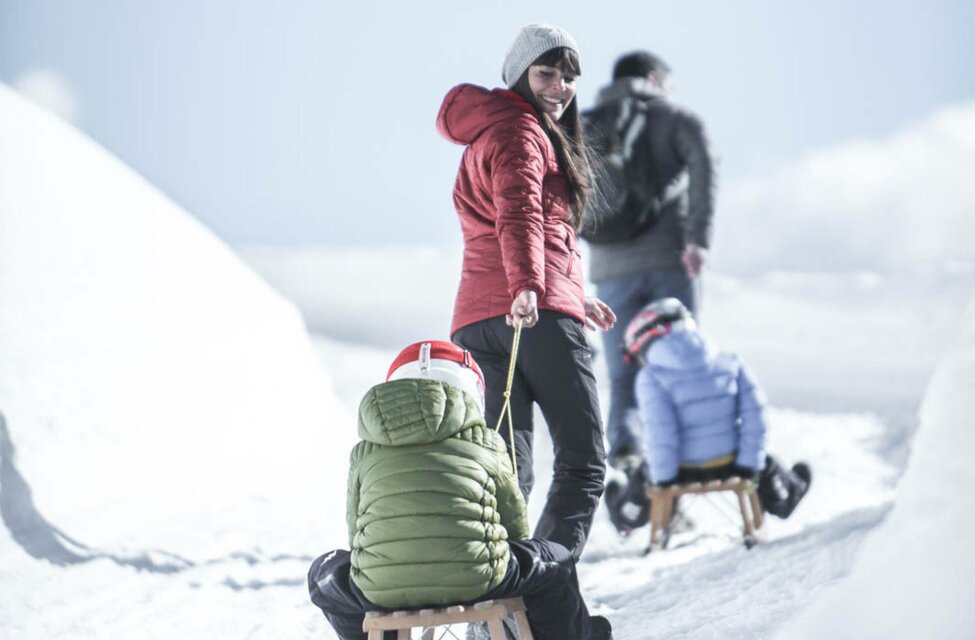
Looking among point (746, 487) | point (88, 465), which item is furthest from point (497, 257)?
point (88, 465)

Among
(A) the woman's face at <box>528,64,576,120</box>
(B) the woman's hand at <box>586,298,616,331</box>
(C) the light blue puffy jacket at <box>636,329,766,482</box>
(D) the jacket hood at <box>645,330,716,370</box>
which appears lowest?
(B) the woman's hand at <box>586,298,616,331</box>

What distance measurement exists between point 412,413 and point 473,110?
0.92m

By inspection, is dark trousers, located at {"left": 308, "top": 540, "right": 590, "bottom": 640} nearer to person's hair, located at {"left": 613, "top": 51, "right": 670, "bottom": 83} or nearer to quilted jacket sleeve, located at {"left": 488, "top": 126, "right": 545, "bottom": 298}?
quilted jacket sleeve, located at {"left": 488, "top": 126, "right": 545, "bottom": 298}

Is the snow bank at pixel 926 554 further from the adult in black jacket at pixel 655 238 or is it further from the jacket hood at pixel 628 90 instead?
the jacket hood at pixel 628 90

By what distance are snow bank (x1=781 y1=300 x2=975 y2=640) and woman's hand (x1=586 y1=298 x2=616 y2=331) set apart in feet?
3.00

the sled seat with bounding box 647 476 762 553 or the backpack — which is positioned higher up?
the backpack

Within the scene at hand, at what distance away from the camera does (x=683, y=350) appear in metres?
3.77

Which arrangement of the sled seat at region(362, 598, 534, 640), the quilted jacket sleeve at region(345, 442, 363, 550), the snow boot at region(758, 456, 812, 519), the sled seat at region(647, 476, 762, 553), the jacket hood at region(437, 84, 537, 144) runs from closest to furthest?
the sled seat at region(362, 598, 534, 640), the quilted jacket sleeve at region(345, 442, 363, 550), the jacket hood at region(437, 84, 537, 144), the sled seat at region(647, 476, 762, 553), the snow boot at region(758, 456, 812, 519)

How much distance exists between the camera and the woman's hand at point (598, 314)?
111 inches

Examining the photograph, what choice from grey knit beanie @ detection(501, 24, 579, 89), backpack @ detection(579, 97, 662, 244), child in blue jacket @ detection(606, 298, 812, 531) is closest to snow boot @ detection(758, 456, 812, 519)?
child in blue jacket @ detection(606, 298, 812, 531)

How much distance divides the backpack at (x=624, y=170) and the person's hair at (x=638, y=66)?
146mm

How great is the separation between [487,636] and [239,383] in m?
3.86

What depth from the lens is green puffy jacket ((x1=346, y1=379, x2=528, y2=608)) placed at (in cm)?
188

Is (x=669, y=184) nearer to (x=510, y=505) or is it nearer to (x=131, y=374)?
(x=510, y=505)
